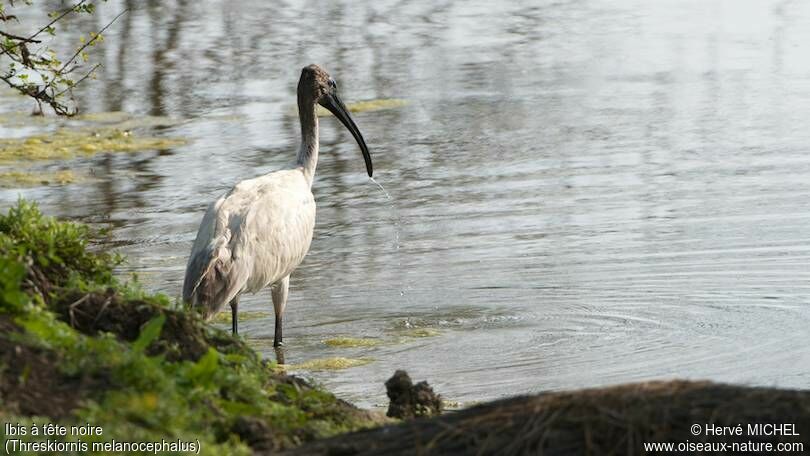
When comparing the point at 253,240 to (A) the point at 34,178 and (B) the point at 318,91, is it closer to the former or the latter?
(B) the point at 318,91

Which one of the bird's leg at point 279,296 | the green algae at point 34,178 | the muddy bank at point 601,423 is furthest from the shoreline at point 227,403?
the green algae at point 34,178

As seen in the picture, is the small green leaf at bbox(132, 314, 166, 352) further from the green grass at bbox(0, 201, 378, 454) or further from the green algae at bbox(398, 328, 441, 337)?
the green algae at bbox(398, 328, 441, 337)

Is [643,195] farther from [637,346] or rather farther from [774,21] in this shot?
[774,21]

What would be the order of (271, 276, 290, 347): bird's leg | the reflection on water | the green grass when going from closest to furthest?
the green grass < the reflection on water < (271, 276, 290, 347): bird's leg

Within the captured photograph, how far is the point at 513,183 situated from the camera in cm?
1312

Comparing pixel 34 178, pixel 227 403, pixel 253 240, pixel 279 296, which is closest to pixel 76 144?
pixel 34 178

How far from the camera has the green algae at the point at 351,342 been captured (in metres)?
9.32

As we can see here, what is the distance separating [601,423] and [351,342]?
15.7 ft

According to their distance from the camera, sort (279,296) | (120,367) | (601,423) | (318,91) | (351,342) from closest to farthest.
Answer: (601,423) → (120,367) → (351,342) → (279,296) → (318,91)

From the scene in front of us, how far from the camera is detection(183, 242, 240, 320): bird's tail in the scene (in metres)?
8.78

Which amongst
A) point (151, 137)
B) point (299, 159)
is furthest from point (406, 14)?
point (299, 159)

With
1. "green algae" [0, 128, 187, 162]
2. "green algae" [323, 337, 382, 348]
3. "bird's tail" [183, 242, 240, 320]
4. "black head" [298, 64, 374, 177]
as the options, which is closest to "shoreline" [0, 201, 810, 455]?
"bird's tail" [183, 242, 240, 320]

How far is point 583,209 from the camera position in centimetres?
1214

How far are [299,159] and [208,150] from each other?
4.81m
